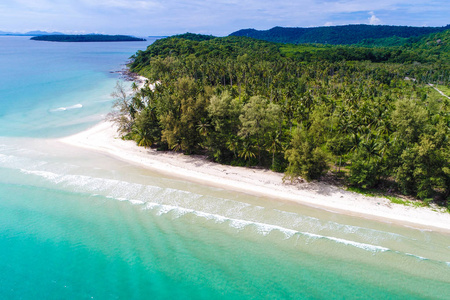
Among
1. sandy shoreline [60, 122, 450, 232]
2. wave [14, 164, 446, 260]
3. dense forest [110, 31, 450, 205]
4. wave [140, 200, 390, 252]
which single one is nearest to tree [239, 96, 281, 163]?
dense forest [110, 31, 450, 205]

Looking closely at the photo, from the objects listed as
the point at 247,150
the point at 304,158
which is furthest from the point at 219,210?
the point at 304,158

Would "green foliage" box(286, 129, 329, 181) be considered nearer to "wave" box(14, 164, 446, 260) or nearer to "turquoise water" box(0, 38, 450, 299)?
"turquoise water" box(0, 38, 450, 299)

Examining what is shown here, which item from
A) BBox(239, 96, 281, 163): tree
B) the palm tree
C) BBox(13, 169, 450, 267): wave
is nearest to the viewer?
BBox(13, 169, 450, 267): wave

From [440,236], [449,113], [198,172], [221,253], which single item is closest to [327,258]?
[221,253]

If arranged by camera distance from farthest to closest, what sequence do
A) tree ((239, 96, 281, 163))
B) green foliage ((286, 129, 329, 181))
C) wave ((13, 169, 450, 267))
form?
1. tree ((239, 96, 281, 163))
2. green foliage ((286, 129, 329, 181))
3. wave ((13, 169, 450, 267))

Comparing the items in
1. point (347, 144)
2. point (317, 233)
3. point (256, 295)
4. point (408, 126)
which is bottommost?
point (256, 295)

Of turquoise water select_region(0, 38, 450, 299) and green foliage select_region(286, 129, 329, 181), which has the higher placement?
green foliage select_region(286, 129, 329, 181)

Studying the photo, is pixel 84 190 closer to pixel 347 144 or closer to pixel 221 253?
pixel 221 253
